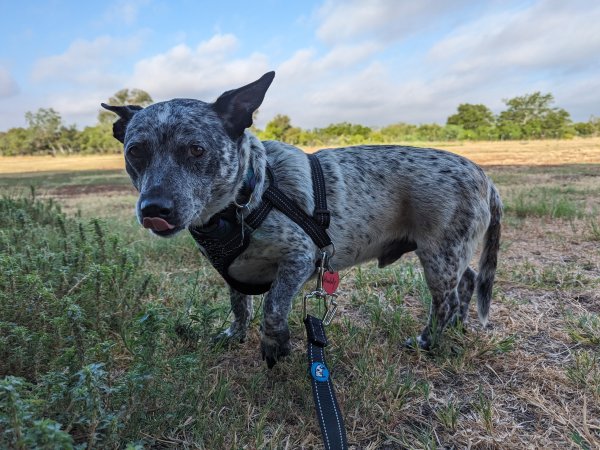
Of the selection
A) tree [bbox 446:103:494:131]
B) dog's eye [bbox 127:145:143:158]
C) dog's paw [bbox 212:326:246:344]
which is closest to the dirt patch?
dog's paw [bbox 212:326:246:344]

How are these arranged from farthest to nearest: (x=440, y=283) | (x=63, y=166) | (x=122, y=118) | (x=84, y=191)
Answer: (x=63, y=166)
(x=84, y=191)
(x=440, y=283)
(x=122, y=118)

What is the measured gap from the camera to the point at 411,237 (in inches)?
116

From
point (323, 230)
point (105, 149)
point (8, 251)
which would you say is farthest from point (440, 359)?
point (105, 149)

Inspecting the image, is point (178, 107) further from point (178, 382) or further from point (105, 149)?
point (105, 149)

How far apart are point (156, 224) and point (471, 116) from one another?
65018 millimetres

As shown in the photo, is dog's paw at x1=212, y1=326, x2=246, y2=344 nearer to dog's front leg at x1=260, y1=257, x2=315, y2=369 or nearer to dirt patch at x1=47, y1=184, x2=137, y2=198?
dog's front leg at x1=260, y1=257, x2=315, y2=369

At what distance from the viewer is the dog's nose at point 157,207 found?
2043 millimetres

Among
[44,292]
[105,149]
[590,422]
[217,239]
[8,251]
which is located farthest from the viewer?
[105,149]

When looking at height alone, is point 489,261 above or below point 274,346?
above

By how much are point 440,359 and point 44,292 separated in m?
2.18

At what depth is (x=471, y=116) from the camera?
60406 millimetres

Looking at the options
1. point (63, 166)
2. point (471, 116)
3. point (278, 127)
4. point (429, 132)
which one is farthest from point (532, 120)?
point (63, 166)

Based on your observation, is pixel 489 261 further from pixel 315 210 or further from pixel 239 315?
pixel 239 315

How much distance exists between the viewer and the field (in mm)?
1737
